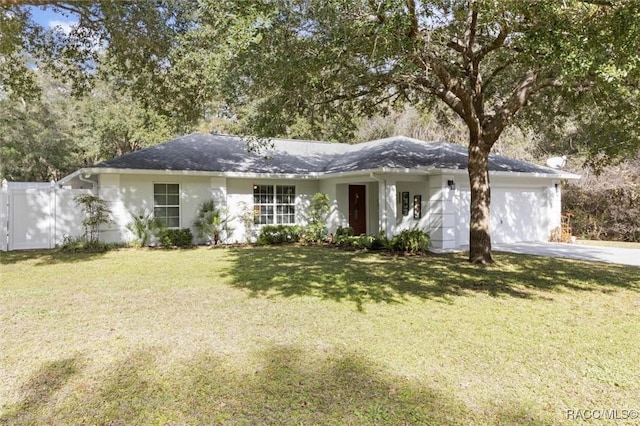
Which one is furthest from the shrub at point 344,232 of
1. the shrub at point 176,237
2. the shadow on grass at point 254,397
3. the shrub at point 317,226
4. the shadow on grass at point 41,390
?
the shadow on grass at point 41,390

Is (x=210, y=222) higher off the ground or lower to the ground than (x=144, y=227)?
higher

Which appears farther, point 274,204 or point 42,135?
point 42,135

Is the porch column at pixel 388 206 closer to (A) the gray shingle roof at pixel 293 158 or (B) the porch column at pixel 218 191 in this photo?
(A) the gray shingle roof at pixel 293 158

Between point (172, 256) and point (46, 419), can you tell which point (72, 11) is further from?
point (46, 419)

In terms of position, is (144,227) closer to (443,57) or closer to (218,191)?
(218,191)

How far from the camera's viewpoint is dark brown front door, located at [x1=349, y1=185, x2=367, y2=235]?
17.2 m

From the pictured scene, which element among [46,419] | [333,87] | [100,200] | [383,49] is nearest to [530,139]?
[333,87]

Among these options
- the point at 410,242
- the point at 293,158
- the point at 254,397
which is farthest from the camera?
the point at 293,158

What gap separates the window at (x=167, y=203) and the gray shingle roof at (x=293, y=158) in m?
0.83

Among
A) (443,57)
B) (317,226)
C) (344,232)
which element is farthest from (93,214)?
(443,57)

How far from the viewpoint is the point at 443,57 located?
9.98 meters

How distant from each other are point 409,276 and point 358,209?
8430 millimetres

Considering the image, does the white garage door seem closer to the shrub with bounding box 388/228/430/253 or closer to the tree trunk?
the shrub with bounding box 388/228/430/253

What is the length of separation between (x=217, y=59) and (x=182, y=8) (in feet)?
8.53
